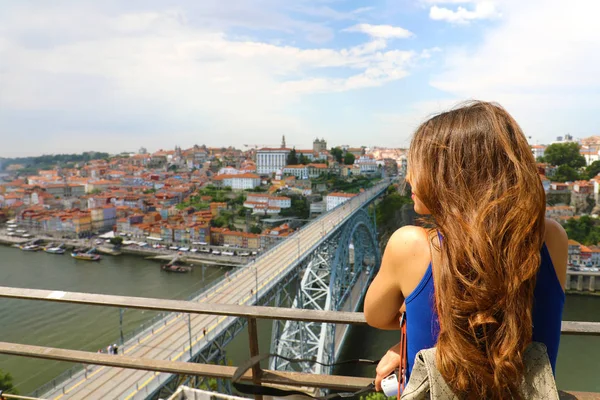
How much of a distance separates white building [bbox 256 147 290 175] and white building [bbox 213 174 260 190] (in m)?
6.18

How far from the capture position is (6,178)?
1351 inches

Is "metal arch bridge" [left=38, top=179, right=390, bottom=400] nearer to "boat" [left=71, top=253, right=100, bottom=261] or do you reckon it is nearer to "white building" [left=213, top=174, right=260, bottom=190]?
"boat" [left=71, top=253, right=100, bottom=261]

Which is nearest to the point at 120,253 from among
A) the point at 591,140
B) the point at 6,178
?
the point at 6,178

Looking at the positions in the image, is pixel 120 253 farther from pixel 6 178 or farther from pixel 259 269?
pixel 6 178

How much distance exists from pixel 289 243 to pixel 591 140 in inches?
1320

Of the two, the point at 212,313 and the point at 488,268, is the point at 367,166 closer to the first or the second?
the point at 212,313

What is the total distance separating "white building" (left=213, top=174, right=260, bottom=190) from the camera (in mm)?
29125

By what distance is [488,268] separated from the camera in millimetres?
369

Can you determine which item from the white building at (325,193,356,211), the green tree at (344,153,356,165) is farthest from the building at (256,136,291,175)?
the white building at (325,193,356,211)

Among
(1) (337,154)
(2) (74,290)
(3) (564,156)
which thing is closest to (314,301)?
(2) (74,290)

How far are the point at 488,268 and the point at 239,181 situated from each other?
29.5 metres

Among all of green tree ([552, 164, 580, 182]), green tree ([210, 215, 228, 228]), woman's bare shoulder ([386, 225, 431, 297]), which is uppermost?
woman's bare shoulder ([386, 225, 431, 297])

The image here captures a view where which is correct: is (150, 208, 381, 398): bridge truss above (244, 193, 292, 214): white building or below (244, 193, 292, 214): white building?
below

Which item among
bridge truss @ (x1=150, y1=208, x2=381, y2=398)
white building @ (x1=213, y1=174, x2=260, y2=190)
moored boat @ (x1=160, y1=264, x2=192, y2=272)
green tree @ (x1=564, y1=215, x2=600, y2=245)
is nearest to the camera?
bridge truss @ (x1=150, y1=208, x2=381, y2=398)
